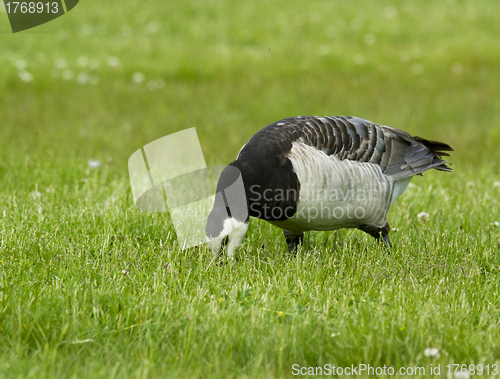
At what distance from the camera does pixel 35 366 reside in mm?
2645

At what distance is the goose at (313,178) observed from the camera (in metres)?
4.03

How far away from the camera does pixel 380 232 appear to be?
16.0 ft

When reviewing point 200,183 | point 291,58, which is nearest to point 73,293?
point 200,183

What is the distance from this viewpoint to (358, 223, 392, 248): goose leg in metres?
4.83

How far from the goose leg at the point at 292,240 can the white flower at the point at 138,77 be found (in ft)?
28.3

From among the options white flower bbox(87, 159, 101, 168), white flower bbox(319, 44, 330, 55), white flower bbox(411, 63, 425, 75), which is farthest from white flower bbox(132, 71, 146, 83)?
white flower bbox(411, 63, 425, 75)

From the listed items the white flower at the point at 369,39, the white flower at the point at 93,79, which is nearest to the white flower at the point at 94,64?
the white flower at the point at 93,79

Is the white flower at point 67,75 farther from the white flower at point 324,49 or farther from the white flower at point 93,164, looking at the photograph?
the white flower at point 324,49

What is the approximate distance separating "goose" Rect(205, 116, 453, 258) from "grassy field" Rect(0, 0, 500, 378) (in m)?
0.34

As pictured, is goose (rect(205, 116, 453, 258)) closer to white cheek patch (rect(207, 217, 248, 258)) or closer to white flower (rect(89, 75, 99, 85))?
white cheek patch (rect(207, 217, 248, 258))

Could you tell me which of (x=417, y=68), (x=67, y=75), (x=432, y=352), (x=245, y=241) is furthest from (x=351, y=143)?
(x=417, y=68)

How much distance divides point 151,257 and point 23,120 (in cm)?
730

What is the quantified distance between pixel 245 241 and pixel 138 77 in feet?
28.1

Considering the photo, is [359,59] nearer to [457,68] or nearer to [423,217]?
[457,68]
